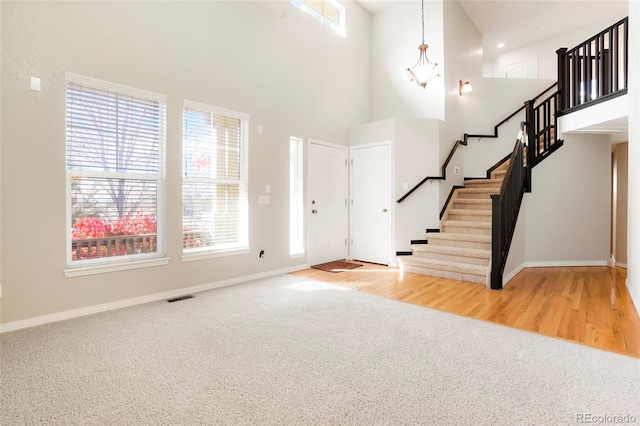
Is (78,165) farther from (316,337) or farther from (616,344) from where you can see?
(616,344)

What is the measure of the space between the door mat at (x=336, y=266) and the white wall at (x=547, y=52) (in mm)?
7762

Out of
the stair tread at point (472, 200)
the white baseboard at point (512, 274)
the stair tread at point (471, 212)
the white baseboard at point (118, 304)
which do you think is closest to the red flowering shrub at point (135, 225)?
the white baseboard at point (118, 304)

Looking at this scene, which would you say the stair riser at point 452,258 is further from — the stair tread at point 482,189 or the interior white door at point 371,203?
the stair tread at point 482,189

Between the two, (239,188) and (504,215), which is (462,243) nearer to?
(504,215)

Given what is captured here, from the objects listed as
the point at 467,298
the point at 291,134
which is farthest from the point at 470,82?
the point at 467,298

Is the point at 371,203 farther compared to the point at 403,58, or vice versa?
the point at 403,58

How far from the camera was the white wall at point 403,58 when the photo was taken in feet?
20.2

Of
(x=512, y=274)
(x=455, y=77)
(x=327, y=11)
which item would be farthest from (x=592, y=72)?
(x=327, y=11)

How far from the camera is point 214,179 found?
434 cm

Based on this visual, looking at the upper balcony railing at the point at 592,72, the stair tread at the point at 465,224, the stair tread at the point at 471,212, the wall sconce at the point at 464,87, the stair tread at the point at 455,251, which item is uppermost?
the wall sconce at the point at 464,87

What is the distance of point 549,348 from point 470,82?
6.27 metres

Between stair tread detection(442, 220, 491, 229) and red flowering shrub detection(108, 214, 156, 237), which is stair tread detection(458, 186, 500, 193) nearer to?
stair tread detection(442, 220, 491, 229)

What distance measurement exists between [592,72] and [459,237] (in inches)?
141

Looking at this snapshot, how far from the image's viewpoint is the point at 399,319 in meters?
3.19
